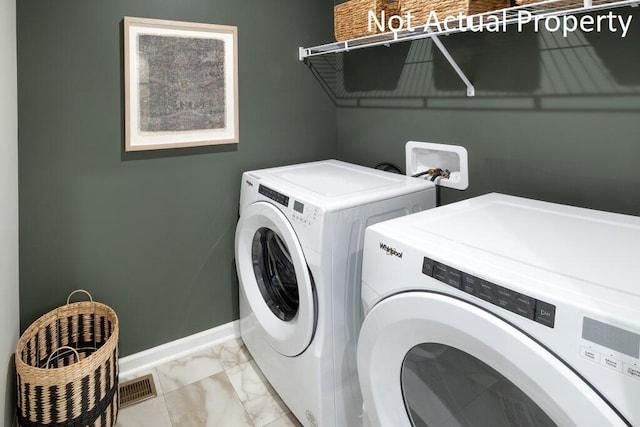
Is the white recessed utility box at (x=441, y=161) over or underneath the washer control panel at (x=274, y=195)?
over

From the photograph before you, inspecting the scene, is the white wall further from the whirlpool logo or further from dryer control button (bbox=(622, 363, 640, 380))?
dryer control button (bbox=(622, 363, 640, 380))

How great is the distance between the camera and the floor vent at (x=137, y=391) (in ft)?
5.90

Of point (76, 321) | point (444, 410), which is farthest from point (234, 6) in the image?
point (444, 410)

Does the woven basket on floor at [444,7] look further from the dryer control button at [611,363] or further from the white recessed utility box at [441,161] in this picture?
the dryer control button at [611,363]

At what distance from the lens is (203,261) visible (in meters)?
2.09

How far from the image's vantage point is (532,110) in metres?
1.43

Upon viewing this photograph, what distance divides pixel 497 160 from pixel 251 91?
1209mm

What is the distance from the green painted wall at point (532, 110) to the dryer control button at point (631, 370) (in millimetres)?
830

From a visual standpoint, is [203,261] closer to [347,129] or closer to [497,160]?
[347,129]

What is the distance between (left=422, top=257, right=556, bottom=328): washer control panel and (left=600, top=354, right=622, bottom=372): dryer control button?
0.08m

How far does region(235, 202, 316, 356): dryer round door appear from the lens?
4.66 ft

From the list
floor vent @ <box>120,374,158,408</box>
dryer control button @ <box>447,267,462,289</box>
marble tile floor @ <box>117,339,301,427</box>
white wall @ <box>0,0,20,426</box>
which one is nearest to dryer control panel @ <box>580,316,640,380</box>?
dryer control button @ <box>447,267,462,289</box>

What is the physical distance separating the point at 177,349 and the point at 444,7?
193 cm

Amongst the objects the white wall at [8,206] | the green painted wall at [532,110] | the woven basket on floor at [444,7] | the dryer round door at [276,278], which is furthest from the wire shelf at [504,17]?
the white wall at [8,206]
